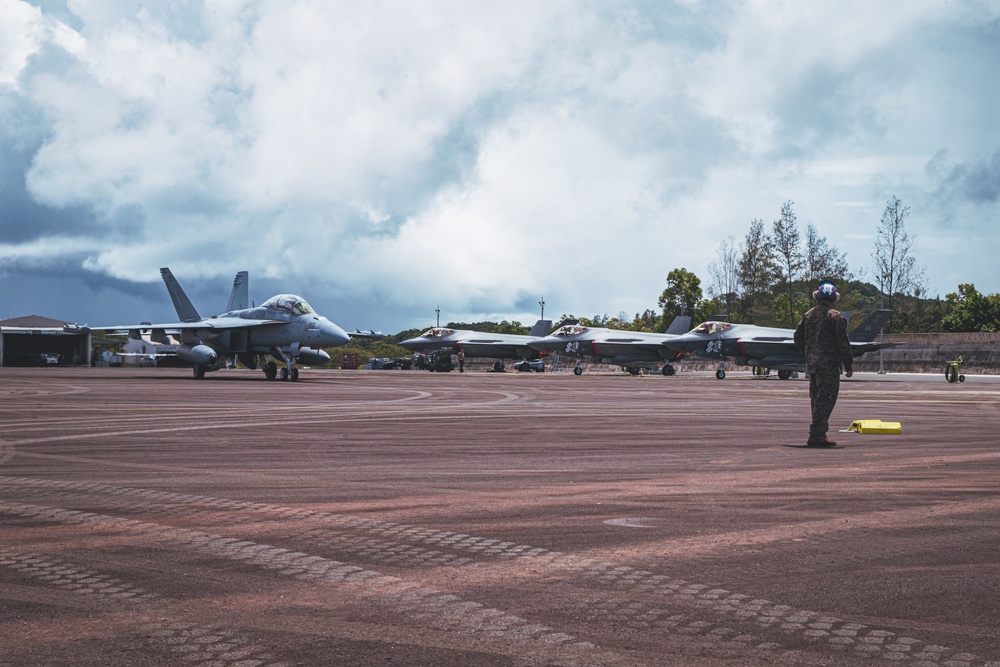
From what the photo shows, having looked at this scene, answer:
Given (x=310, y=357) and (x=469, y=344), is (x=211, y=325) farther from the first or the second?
(x=469, y=344)

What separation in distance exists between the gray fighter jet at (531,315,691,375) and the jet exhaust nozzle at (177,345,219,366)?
25297 mm

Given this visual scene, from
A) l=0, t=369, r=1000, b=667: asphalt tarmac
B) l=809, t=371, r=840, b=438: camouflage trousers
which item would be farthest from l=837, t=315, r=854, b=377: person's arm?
l=0, t=369, r=1000, b=667: asphalt tarmac

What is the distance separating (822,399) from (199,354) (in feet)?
104

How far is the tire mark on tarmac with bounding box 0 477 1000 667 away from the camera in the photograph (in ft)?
10.9

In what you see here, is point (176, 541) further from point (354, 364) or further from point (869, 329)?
point (354, 364)

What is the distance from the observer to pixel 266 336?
3784cm

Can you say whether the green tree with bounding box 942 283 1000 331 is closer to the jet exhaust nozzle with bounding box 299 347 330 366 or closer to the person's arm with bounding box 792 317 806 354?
the jet exhaust nozzle with bounding box 299 347 330 366

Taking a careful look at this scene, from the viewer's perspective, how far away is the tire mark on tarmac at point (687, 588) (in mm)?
3334

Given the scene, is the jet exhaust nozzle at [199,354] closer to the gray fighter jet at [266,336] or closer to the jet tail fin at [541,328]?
the gray fighter jet at [266,336]

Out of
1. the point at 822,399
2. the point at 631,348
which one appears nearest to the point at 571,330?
the point at 631,348

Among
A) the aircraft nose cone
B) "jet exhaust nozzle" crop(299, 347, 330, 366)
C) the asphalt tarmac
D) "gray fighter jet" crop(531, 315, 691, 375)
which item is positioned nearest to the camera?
the asphalt tarmac

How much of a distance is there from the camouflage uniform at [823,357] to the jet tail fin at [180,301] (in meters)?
37.9

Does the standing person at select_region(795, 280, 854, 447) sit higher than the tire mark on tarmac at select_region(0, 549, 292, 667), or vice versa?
the standing person at select_region(795, 280, 854, 447)

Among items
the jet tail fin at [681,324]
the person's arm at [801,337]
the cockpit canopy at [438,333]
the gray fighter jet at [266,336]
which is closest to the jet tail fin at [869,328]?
the jet tail fin at [681,324]
